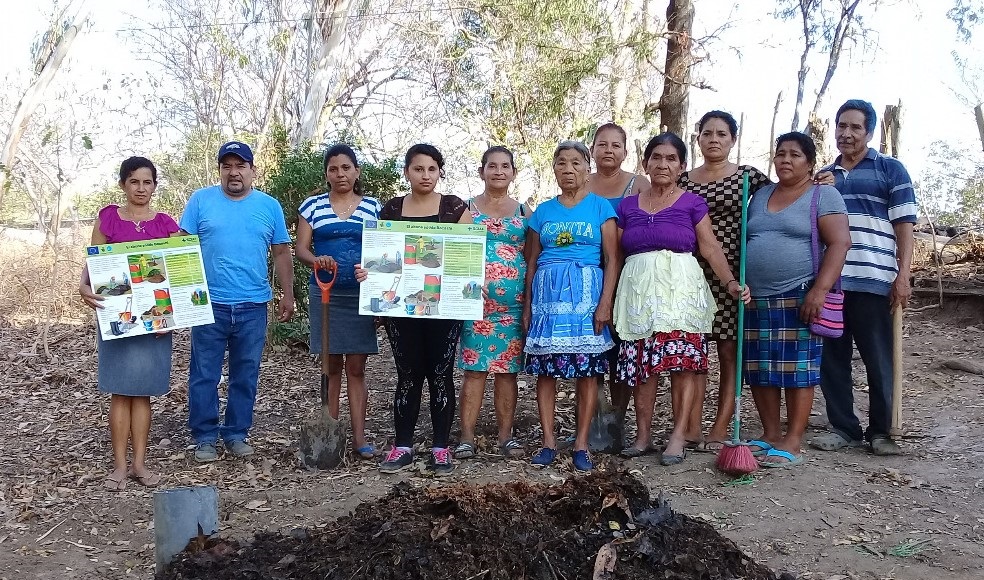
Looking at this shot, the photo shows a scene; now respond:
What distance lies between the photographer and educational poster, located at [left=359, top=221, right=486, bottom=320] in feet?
15.5

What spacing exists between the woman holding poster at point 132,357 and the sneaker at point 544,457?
2.27 metres

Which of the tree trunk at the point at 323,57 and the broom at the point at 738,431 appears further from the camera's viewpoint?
the tree trunk at the point at 323,57

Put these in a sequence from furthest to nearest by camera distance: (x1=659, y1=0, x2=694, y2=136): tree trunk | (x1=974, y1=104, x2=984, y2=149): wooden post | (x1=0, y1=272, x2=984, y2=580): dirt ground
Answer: (x1=974, y1=104, x2=984, y2=149): wooden post
(x1=659, y1=0, x2=694, y2=136): tree trunk
(x1=0, y1=272, x2=984, y2=580): dirt ground

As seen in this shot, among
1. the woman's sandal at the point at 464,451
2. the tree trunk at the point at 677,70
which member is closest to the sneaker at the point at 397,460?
the woman's sandal at the point at 464,451

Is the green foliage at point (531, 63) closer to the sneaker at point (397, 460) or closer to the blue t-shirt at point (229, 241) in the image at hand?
the blue t-shirt at point (229, 241)

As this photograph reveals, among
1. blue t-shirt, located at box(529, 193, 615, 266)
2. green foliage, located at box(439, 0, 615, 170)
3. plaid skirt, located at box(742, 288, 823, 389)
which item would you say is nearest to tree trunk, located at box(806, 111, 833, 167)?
green foliage, located at box(439, 0, 615, 170)

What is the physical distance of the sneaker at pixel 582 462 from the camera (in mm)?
4719

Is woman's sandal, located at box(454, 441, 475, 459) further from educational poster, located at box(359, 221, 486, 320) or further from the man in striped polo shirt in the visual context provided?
the man in striped polo shirt

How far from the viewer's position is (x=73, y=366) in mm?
8023

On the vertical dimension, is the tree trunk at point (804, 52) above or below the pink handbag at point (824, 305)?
above

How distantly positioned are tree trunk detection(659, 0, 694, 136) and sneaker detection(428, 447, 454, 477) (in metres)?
4.75

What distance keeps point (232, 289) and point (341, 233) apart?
0.82 metres

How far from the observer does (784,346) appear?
187 inches

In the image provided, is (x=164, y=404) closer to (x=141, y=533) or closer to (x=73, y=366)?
(x=73, y=366)
